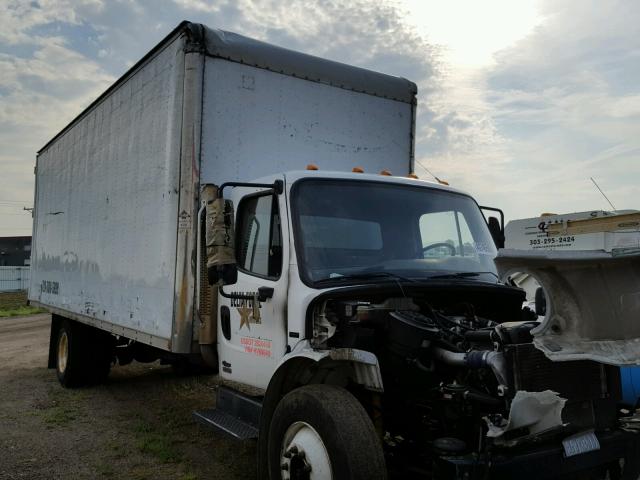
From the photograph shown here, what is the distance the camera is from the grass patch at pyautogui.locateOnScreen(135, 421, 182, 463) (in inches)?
224

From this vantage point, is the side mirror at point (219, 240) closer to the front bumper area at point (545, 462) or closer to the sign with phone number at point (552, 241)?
the front bumper area at point (545, 462)

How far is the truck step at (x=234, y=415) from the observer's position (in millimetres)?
4406

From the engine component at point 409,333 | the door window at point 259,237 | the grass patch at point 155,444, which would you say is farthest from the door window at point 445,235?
the grass patch at point 155,444

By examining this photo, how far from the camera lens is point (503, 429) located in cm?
298

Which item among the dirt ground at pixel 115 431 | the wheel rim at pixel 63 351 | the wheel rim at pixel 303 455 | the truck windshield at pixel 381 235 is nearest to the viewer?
the wheel rim at pixel 303 455

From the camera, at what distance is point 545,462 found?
3.09 metres

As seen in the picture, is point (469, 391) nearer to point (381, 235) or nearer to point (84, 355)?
point (381, 235)

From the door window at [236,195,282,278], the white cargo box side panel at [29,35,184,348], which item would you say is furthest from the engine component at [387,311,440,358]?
the white cargo box side panel at [29,35,184,348]

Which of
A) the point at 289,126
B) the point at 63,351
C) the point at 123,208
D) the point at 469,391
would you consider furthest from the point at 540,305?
the point at 63,351

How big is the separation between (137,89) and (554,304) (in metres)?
5.12

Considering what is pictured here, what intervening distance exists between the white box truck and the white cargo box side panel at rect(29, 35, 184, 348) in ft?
0.12

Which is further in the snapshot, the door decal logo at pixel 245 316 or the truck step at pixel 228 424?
the door decal logo at pixel 245 316

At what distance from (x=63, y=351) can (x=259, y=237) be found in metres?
5.88

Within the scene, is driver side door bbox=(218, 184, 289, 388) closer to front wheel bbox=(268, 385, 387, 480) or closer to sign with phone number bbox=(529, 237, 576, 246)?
front wheel bbox=(268, 385, 387, 480)
